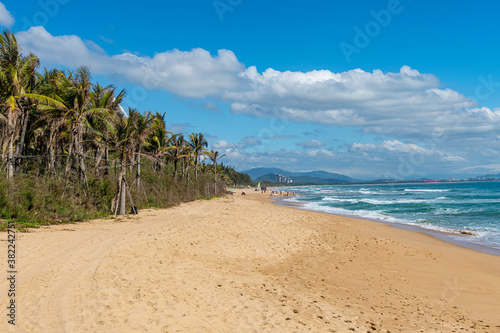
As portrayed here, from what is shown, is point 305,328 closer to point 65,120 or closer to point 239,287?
point 239,287

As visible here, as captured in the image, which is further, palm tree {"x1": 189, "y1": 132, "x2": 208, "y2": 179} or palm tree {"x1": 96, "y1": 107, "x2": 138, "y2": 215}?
palm tree {"x1": 189, "y1": 132, "x2": 208, "y2": 179}

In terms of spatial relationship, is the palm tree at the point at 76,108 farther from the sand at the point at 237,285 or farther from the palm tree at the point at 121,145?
the sand at the point at 237,285

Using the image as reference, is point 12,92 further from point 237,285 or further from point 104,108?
point 237,285

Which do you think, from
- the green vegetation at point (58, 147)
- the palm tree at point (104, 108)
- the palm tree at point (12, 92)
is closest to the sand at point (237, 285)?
the green vegetation at point (58, 147)

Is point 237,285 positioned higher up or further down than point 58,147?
further down

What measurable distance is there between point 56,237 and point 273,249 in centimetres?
717

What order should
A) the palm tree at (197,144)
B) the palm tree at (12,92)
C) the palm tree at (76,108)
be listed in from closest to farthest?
the palm tree at (12,92) → the palm tree at (76,108) → the palm tree at (197,144)

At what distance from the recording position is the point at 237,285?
658 cm

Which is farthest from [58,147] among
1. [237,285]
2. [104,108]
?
[237,285]

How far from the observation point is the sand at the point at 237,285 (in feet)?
15.3

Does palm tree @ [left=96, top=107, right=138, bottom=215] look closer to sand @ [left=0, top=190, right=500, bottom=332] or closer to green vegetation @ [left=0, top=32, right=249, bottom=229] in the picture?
green vegetation @ [left=0, top=32, right=249, bottom=229]

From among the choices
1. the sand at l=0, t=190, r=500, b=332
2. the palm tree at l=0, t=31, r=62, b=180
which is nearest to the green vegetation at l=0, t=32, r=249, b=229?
the palm tree at l=0, t=31, r=62, b=180

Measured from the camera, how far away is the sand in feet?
15.3

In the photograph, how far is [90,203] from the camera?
16.0 meters
